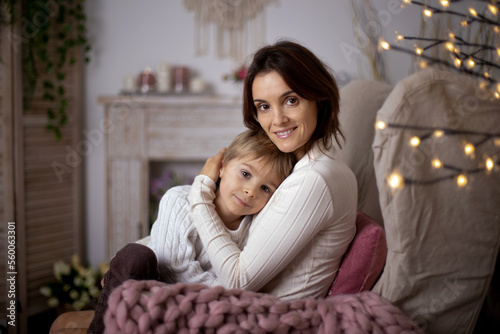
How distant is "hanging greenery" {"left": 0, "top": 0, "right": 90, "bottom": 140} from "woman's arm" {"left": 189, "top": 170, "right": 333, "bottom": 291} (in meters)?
2.06

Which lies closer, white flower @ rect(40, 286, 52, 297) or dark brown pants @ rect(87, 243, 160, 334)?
dark brown pants @ rect(87, 243, 160, 334)

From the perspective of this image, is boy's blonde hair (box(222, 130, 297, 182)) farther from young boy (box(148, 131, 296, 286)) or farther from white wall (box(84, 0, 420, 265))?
white wall (box(84, 0, 420, 265))

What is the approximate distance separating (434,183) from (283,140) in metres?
0.38

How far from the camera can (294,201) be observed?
913 millimetres

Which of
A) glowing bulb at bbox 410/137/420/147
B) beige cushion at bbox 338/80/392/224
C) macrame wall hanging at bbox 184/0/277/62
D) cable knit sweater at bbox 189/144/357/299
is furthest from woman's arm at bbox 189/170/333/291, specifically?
macrame wall hanging at bbox 184/0/277/62

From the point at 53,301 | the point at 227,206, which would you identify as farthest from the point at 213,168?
the point at 53,301

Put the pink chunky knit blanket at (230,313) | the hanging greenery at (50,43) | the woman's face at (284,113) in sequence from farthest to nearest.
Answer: the hanging greenery at (50,43) < the woman's face at (284,113) < the pink chunky knit blanket at (230,313)

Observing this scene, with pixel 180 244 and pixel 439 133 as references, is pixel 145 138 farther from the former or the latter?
pixel 439 133

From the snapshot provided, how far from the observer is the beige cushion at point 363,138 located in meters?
1.31

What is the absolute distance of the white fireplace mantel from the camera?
2.81 m

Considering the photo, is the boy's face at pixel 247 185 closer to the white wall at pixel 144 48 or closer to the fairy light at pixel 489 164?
the fairy light at pixel 489 164

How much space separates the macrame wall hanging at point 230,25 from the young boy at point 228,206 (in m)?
1.97

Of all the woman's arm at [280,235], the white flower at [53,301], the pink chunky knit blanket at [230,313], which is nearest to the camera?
the pink chunky knit blanket at [230,313]

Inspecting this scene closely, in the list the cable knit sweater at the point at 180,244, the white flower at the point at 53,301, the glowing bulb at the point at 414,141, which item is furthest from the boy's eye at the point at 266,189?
the white flower at the point at 53,301
